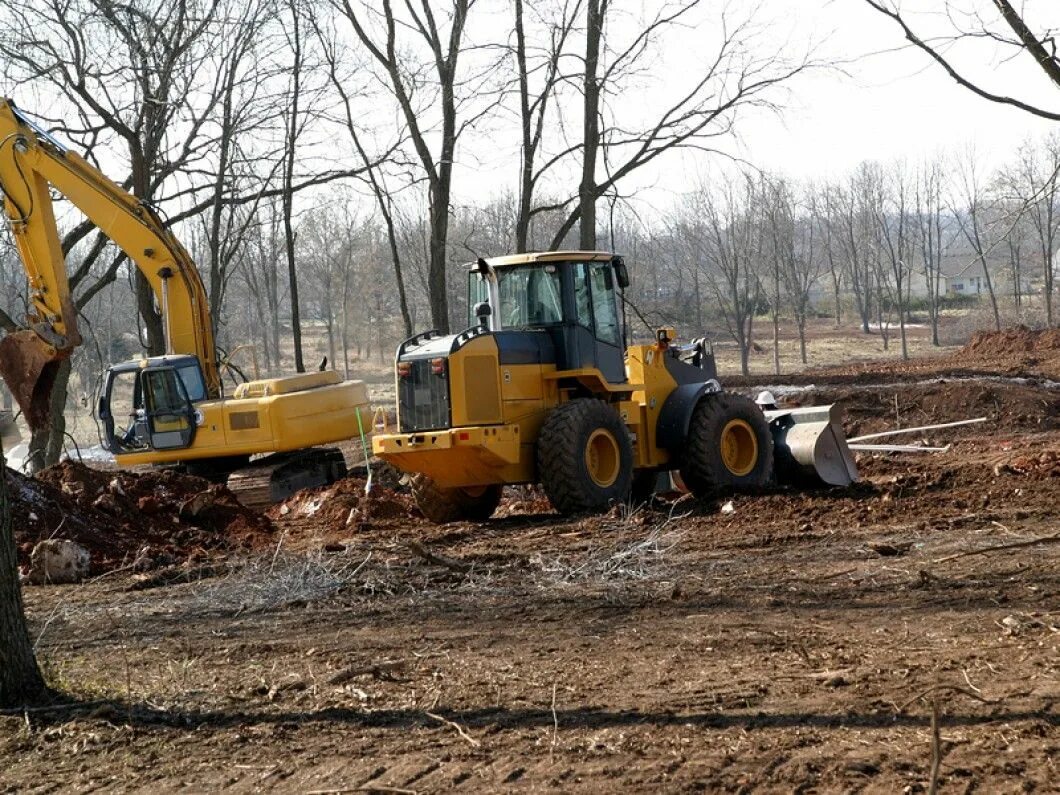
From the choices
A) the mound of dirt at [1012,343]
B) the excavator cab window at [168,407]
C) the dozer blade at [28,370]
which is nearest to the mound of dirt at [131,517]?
the dozer blade at [28,370]

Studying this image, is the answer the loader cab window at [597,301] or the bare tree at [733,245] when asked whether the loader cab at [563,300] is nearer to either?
the loader cab window at [597,301]

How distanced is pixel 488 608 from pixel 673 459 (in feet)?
21.5

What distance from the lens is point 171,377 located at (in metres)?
18.9

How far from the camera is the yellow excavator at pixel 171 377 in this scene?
17688 millimetres

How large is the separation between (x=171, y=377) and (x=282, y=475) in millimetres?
2158

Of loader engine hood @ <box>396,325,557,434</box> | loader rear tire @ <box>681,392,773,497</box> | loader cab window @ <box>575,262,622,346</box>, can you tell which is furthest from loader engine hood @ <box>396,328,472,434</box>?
loader rear tire @ <box>681,392,773,497</box>

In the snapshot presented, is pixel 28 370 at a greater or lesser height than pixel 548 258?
lesser

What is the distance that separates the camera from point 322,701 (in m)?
6.46

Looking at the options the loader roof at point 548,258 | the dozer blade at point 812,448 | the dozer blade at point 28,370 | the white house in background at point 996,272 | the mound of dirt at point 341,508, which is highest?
the white house in background at point 996,272

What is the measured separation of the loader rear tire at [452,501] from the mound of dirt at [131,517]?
69.3 inches

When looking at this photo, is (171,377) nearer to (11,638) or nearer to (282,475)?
(282,475)

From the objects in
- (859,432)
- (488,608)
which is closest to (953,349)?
(859,432)

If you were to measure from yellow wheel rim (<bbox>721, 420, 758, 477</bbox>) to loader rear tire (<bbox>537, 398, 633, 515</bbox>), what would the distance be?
1.47 meters

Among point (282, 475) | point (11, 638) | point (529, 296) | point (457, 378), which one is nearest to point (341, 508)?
point (282, 475)
